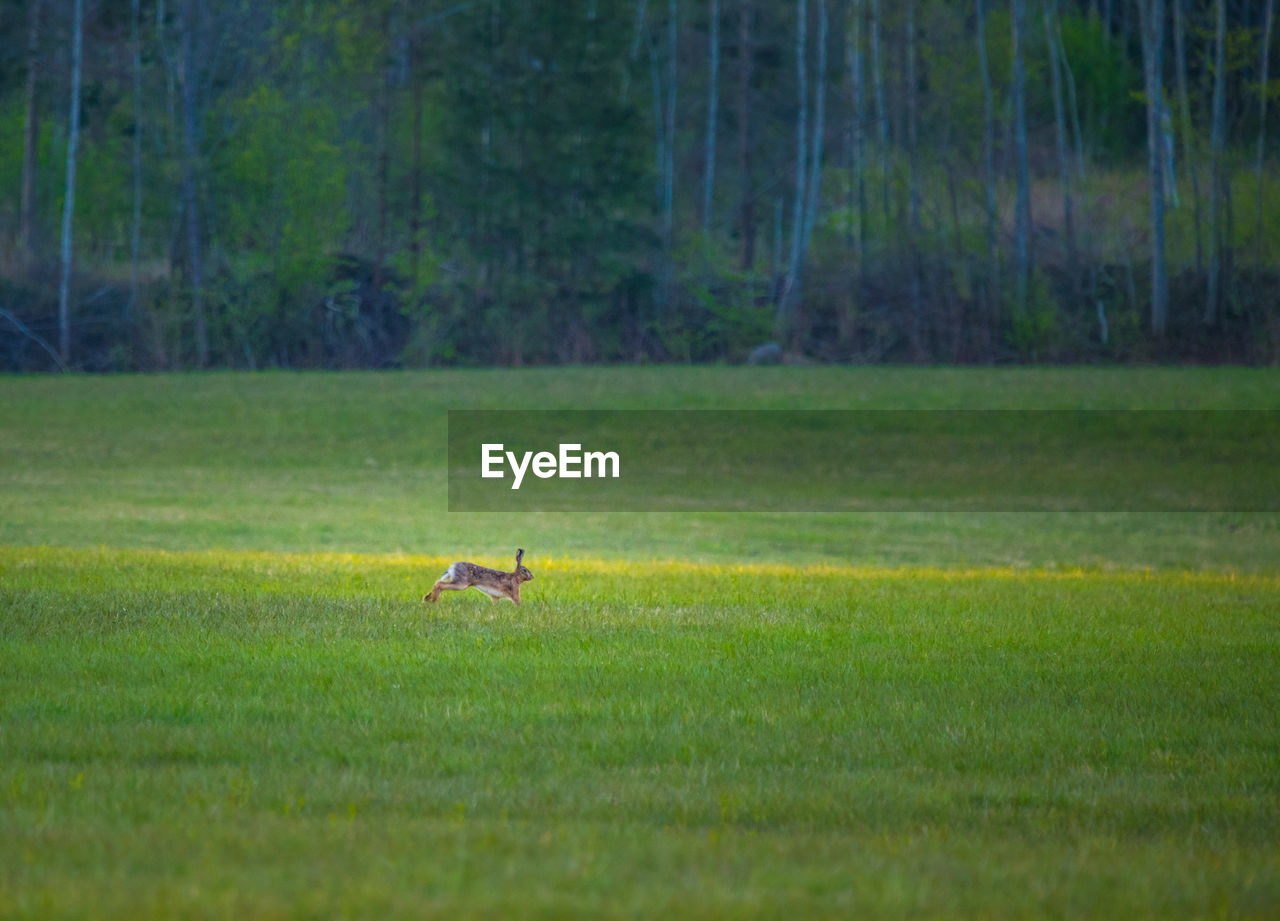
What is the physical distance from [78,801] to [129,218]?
48.8m

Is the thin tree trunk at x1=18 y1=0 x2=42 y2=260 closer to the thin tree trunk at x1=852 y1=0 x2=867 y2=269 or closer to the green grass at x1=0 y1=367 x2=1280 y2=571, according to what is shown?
the green grass at x1=0 y1=367 x2=1280 y2=571

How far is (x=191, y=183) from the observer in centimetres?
4872

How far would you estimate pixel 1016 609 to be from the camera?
40.1 ft

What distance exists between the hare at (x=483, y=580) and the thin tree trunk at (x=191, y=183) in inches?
1495

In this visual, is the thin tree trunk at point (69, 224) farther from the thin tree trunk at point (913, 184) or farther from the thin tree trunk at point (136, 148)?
the thin tree trunk at point (913, 184)

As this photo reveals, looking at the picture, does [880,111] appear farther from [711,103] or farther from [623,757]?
[623,757]

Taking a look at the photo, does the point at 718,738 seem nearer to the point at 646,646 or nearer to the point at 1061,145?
the point at 646,646

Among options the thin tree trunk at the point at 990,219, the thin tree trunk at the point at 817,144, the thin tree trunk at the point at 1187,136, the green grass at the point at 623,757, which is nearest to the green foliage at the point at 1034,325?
the thin tree trunk at the point at 990,219

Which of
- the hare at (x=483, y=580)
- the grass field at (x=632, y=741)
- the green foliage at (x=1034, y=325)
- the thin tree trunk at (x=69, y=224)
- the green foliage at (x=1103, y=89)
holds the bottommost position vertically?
the grass field at (x=632, y=741)

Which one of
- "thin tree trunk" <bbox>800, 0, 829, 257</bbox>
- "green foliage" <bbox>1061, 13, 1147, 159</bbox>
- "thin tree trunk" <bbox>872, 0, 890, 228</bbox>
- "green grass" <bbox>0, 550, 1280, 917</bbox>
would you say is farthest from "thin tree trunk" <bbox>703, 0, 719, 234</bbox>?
"green grass" <bbox>0, 550, 1280, 917</bbox>

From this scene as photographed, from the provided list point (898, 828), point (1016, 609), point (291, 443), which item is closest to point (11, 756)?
point (898, 828)

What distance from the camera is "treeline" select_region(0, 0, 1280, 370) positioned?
1810 inches

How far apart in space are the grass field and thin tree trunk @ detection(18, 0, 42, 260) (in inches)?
1425

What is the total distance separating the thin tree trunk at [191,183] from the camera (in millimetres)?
46625
